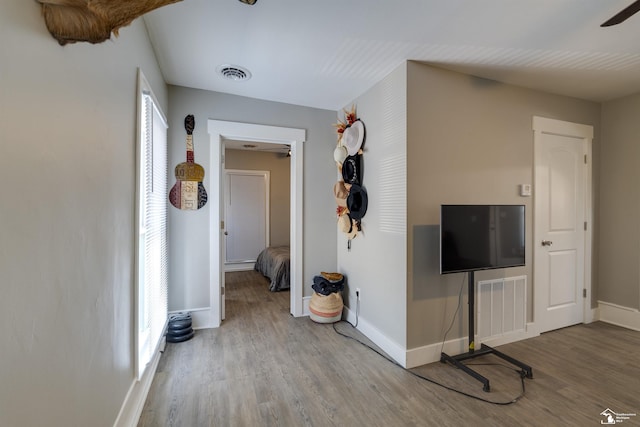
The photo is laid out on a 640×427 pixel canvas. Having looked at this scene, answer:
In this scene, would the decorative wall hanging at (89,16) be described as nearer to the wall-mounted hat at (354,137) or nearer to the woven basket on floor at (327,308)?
the wall-mounted hat at (354,137)

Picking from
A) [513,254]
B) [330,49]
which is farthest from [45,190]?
[513,254]

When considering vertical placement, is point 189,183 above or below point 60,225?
above

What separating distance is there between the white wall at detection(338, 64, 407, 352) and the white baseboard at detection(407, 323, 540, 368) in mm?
140

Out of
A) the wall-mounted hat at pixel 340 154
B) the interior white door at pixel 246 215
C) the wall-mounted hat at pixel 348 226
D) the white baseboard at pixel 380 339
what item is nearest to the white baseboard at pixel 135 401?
the white baseboard at pixel 380 339

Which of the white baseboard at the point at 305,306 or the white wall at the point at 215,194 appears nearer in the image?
the white wall at the point at 215,194

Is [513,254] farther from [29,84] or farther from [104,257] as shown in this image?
[29,84]

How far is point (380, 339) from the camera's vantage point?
269cm

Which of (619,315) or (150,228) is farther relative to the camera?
(619,315)

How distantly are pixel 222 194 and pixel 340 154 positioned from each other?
4.73 ft

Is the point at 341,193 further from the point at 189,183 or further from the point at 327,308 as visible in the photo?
the point at 189,183

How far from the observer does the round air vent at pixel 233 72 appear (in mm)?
2555

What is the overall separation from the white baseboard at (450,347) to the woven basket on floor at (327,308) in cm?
105

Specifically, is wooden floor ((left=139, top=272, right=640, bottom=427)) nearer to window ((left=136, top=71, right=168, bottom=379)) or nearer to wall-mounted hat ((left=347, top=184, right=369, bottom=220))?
window ((left=136, top=71, right=168, bottom=379))

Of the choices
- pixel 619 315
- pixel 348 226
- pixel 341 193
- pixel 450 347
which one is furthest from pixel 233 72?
pixel 619 315
